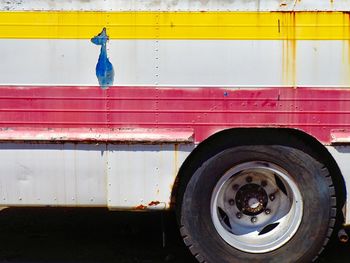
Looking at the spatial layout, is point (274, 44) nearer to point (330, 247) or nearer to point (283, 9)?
point (283, 9)

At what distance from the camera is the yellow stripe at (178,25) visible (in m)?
4.32

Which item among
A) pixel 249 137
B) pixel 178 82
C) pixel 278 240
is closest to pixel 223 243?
pixel 278 240

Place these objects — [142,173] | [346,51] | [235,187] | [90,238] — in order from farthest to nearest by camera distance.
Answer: [90,238], [235,187], [142,173], [346,51]

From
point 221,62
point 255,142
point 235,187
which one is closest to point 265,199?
point 235,187

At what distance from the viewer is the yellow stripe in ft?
14.2

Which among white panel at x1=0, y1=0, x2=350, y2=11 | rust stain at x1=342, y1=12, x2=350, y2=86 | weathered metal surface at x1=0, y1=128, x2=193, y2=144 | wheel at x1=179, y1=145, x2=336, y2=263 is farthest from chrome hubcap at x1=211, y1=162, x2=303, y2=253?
white panel at x1=0, y1=0, x2=350, y2=11

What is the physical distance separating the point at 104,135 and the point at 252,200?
125 centimetres

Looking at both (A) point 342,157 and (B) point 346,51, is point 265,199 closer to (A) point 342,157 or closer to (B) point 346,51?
(A) point 342,157

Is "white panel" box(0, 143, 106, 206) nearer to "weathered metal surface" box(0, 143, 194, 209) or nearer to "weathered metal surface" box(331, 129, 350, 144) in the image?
"weathered metal surface" box(0, 143, 194, 209)

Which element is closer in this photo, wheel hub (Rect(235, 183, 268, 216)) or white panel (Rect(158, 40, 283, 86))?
white panel (Rect(158, 40, 283, 86))

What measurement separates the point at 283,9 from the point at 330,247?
2.32 metres

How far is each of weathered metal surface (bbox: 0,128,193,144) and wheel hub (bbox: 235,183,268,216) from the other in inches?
25.5

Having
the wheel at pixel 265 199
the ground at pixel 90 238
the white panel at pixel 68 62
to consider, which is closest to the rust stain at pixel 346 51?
the wheel at pixel 265 199

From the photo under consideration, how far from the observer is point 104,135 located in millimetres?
4395
